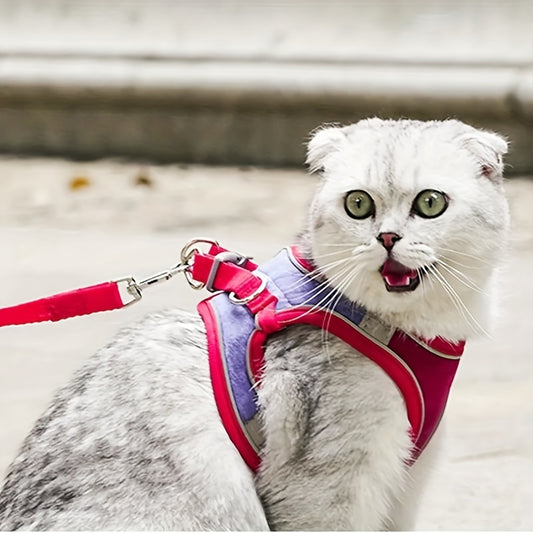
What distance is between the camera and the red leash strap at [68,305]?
1.78m

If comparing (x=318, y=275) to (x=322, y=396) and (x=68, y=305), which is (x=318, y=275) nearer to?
(x=322, y=396)

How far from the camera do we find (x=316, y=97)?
452cm

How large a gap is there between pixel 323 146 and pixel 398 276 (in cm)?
28

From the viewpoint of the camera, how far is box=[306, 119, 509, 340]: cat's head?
1.55 meters

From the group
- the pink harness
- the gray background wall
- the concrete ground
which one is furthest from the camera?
the gray background wall

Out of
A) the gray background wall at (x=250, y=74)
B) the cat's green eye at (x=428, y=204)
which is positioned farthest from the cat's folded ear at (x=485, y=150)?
the gray background wall at (x=250, y=74)

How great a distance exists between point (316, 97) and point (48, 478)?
3.18 metres

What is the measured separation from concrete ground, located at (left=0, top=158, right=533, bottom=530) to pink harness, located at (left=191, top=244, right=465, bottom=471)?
0.70 ft

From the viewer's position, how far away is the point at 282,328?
5.43ft

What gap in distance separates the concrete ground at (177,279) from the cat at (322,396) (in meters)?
0.29

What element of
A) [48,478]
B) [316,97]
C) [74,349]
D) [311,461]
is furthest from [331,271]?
[316,97]

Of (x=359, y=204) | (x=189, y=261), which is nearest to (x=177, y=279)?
(x=189, y=261)

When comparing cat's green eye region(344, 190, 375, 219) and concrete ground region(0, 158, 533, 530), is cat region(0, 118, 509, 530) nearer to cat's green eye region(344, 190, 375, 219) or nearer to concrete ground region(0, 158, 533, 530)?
cat's green eye region(344, 190, 375, 219)

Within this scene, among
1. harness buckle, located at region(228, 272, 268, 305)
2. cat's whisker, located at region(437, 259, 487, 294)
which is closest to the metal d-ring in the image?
harness buckle, located at region(228, 272, 268, 305)
